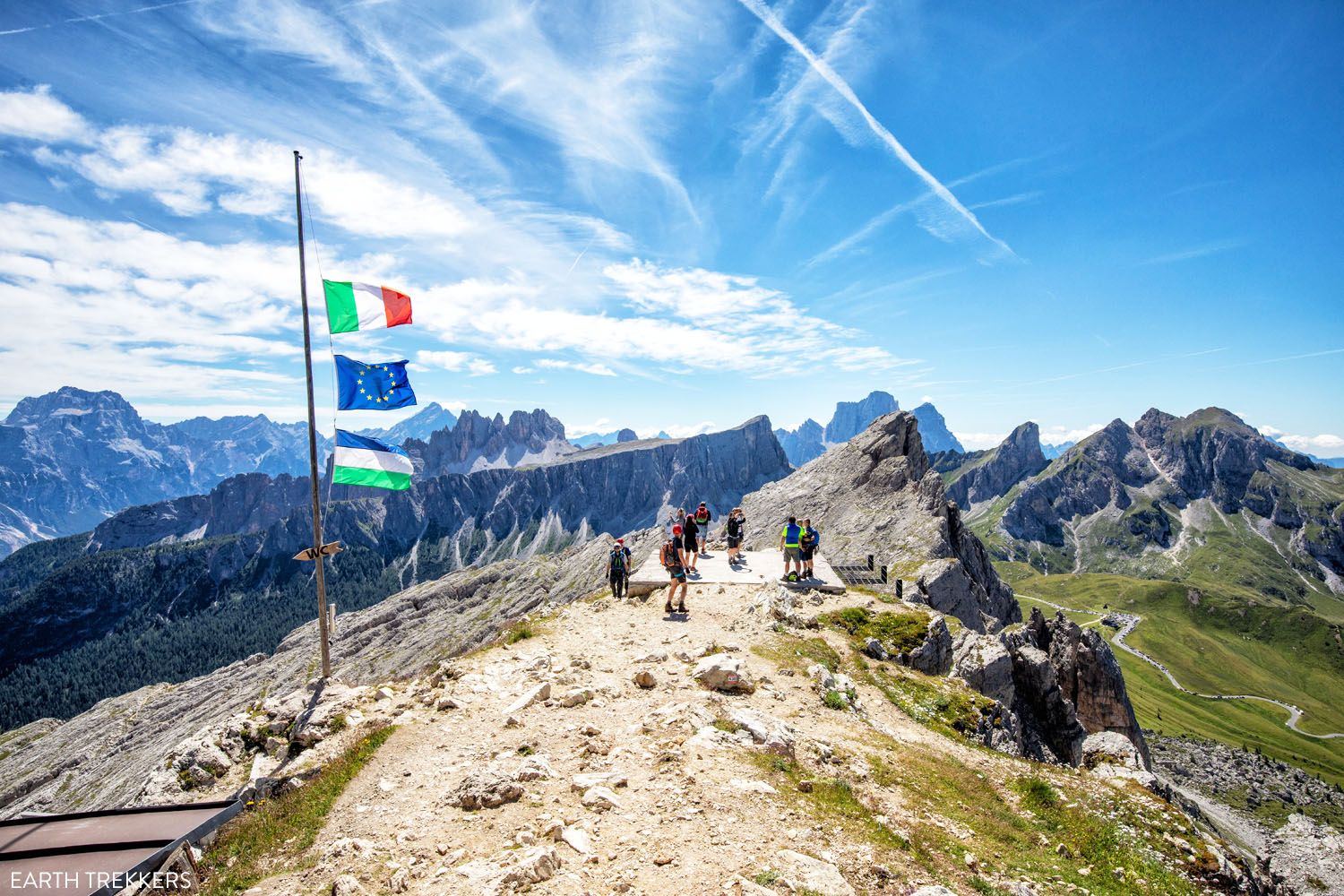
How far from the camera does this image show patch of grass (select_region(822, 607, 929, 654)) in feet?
81.1

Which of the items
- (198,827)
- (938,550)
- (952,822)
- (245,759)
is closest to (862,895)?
(952,822)

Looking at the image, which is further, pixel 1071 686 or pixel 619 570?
pixel 1071 686

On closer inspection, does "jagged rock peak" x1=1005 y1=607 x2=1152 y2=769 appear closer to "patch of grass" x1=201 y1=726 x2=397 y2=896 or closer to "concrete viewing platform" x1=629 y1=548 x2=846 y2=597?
"concrete viewing platform" x1=629 y1=548 x2=846 y2=597

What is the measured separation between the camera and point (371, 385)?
18703 millimetres

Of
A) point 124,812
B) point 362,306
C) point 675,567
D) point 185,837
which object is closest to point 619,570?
point 675,567

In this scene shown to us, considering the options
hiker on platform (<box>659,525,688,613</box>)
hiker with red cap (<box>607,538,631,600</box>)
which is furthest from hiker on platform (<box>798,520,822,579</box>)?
hiker with red cap (<box>607,538,631,600</box>)

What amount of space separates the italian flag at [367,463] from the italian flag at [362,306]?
3.50m

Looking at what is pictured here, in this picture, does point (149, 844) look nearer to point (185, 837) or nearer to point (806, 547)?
point (185, 837)

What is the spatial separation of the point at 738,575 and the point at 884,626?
8.92 metres

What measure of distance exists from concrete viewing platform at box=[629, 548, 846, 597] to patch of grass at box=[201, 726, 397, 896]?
18337mm

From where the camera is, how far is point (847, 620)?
2591 cm

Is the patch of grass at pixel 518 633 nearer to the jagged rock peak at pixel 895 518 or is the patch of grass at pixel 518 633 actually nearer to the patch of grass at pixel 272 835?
the patch of grass at pixel 272 835

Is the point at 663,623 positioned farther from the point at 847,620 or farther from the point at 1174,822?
the point at 1174,822

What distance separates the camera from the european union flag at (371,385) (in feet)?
59.0
